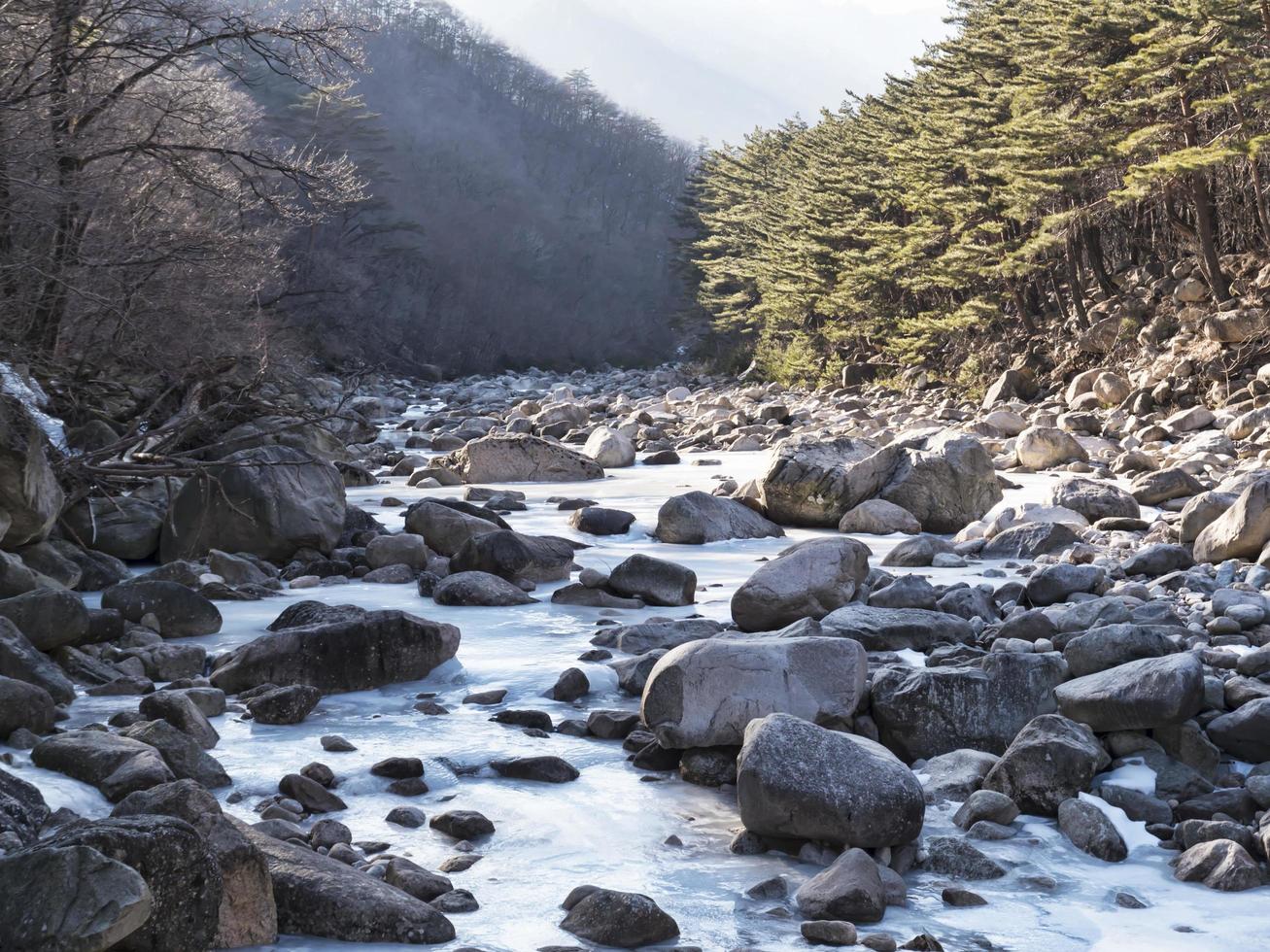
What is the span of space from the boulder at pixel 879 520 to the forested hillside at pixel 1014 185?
33.1ft

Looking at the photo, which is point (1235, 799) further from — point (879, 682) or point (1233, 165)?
point (1233, 165)

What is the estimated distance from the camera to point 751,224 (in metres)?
41.0

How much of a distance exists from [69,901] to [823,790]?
241cm

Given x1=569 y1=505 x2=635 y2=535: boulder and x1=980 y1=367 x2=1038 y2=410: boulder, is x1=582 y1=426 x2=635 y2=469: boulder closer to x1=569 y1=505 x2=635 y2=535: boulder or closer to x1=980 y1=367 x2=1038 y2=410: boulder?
x1=569 y1=505 x2=635 y2=535: boulder

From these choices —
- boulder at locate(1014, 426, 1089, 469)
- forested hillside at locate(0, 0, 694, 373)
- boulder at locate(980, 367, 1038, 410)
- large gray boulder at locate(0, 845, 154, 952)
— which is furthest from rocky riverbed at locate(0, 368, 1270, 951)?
boulder at locate(980, 367, 1038, 410)

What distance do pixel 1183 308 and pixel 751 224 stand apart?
800 inches

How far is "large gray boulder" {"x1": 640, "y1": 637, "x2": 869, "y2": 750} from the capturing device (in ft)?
16.7

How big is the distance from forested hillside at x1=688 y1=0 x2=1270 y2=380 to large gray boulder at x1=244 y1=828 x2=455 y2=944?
1778 centimetres

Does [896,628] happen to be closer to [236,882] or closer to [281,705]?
[281,705]

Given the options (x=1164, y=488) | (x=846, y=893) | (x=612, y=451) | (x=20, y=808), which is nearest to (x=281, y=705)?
(x=20, y=808)

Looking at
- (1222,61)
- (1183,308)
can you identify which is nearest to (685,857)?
(1222,61)

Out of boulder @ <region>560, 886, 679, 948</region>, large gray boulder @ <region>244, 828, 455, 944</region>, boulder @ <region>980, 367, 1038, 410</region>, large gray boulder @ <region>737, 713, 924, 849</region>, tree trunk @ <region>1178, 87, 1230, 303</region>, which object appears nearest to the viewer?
large gray boulder @ <region>244, 828, 455, 944</region>

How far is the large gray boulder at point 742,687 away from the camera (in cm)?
510

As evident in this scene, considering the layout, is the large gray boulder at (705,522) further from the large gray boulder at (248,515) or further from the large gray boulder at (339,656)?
the large gray boulder at (339,656)
